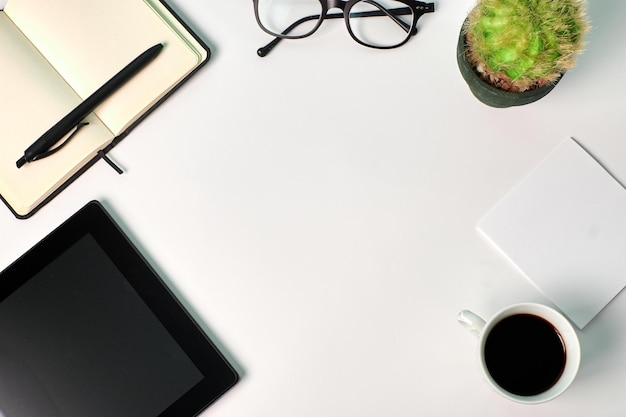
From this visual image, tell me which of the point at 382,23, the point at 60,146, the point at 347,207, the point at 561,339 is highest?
the point at 60,146

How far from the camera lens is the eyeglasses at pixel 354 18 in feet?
2.41

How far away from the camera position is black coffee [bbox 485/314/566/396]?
2.05ft

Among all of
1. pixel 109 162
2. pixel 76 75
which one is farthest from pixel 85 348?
pixel 76 75

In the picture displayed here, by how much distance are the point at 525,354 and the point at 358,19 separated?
448mm

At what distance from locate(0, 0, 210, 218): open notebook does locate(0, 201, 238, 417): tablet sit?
79 millimetres

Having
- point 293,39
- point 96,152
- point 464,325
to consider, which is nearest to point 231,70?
point 293,39

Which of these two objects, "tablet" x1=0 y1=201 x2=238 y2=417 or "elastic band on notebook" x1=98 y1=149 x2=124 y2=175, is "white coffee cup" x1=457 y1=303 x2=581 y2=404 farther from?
"elastic band on notebook" x1=98 y1=149 x2=124 y2=175

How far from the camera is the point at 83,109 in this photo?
0.74 metres

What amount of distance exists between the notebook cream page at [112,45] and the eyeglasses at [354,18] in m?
0.10

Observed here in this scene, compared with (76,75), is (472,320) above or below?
below

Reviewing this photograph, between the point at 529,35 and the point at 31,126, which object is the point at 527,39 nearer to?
the point at 529,35

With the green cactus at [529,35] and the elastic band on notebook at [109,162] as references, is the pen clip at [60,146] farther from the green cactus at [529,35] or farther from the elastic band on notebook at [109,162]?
the green cactus at [529,35]

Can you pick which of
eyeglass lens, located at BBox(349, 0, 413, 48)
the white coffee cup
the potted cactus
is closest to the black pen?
eyeglass lens, located at BBox(349, 0, 413, 48)

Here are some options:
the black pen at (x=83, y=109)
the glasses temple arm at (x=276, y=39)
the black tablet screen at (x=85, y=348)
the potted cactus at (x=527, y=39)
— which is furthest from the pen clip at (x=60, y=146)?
the potted cactus at (x=527, y=39)
